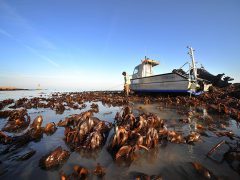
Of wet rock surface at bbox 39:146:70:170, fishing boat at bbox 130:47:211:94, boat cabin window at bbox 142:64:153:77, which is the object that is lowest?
wet rock surface at bbox 39:146:70:170

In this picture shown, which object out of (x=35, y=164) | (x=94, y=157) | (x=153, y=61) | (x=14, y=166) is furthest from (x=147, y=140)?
(x=153, y=61)

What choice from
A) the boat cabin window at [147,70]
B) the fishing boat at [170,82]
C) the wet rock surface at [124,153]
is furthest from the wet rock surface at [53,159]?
the boat cabin window at [147,70]

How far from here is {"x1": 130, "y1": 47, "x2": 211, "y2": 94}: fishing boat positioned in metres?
12.4

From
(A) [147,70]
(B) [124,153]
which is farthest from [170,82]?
(B) [124,153]

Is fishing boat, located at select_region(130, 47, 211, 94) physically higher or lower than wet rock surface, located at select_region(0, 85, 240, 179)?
higher

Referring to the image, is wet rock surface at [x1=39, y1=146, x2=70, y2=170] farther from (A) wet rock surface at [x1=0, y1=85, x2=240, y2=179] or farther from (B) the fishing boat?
(B) the fishing boat

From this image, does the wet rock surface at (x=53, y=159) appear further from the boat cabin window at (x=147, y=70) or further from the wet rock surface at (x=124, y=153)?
the boat cabin window at (x=147, y=70)

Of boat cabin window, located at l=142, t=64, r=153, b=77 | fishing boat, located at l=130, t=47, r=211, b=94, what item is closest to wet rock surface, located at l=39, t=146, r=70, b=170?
fishing boat, located at l=130, t=47, r=211, b=94

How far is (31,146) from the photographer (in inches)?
142

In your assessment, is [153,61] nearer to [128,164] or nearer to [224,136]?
[224,136]

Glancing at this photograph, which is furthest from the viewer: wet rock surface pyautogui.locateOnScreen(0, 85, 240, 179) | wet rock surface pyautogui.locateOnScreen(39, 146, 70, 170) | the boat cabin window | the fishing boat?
the boat cabin window

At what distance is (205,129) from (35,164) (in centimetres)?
504

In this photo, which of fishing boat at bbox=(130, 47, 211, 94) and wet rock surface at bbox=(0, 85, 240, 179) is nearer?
wet rock surface at bbox=(0, 85, 240, 179)

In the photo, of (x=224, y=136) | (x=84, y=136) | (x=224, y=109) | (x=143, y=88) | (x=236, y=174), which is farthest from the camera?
(x=143, y=88)
